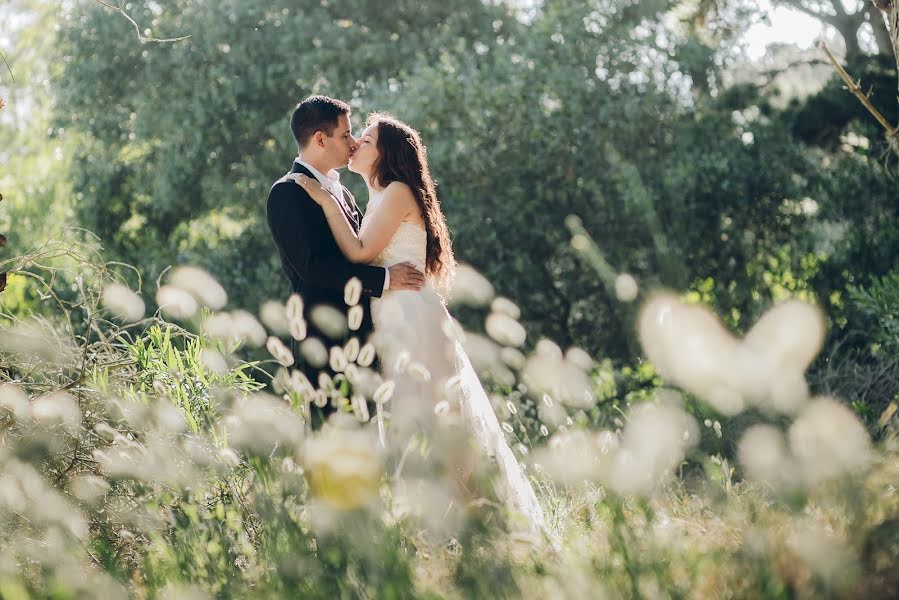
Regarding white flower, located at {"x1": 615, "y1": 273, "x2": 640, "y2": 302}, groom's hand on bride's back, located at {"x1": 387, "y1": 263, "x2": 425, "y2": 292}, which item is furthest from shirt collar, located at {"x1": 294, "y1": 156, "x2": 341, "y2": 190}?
white flower, located at {"x1": 615, "y1": 273, "x2": 640, "y2": 302}

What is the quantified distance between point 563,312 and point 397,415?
5151 mm

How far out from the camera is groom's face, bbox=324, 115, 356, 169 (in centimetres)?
429

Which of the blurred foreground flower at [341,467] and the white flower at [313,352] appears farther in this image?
the white flower at [313,352]

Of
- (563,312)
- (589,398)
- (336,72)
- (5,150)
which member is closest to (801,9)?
(563,312)

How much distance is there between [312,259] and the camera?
3.97 metres

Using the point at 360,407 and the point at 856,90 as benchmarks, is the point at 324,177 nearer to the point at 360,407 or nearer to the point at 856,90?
the point at 360,407

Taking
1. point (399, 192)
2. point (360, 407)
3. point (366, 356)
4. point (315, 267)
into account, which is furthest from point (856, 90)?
point (360, 407)

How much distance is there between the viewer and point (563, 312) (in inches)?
354

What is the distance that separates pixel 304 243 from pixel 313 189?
0.79 ft

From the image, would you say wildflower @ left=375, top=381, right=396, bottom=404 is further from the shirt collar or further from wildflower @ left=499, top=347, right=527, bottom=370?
the shirt collar

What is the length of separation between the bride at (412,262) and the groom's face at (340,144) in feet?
0.14

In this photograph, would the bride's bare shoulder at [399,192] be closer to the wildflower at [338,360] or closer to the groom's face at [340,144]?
the groom's face at [340,144]

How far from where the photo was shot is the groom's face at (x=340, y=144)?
4.29 m

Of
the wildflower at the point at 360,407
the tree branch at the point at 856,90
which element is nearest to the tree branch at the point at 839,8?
Answer: the tree branch at the point at 856,90
